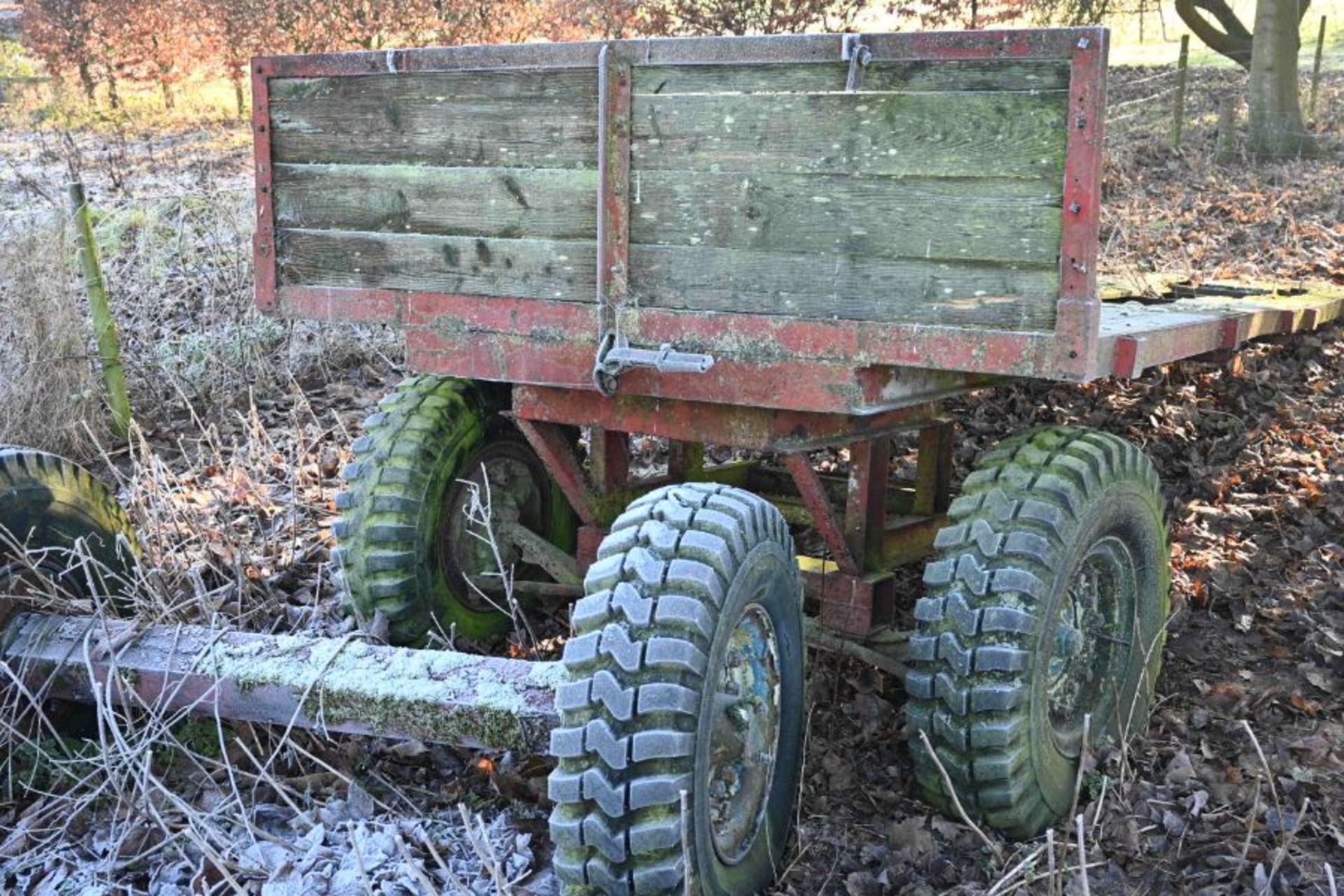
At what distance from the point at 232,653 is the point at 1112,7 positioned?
20284 millimetres

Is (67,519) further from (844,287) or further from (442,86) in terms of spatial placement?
(844,287)

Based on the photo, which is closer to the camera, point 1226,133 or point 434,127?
point 434,127

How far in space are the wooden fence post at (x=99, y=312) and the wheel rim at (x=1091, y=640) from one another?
4811 millimetres

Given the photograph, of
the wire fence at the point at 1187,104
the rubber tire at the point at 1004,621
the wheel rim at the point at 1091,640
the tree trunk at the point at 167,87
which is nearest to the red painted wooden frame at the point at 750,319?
the rubber tire at the point at 1004,621

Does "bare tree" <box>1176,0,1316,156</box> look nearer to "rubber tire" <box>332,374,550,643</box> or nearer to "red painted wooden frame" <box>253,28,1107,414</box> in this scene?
"red painted wooden frame" <box>253,28,1107,414</box>

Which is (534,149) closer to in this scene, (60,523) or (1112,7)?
(60,523)

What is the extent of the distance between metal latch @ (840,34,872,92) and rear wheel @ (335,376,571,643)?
171cm

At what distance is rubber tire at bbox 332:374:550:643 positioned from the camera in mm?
4133

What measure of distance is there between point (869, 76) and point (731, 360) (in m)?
0.77

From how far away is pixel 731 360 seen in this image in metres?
3.39

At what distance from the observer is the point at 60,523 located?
13.0ft

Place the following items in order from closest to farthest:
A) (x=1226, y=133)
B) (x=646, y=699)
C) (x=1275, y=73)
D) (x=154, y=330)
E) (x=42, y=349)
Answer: (x=646, y=699) → (x=42, y=349) → (x=154, y=330) → (x=1226, y=133) → (x=1275, y=73)

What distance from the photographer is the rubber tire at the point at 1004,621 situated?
11.1ft

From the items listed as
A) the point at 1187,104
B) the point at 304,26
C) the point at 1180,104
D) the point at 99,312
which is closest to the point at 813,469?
the point at 99,312
